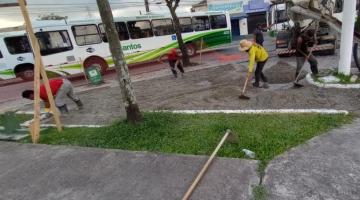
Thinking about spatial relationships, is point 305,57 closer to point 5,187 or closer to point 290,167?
point 290,167

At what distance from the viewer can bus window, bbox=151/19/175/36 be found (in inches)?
597

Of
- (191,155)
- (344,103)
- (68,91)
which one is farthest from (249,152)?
(68,91)

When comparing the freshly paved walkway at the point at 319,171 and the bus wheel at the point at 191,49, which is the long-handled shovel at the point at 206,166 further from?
the bus wheel at the point at 191,49

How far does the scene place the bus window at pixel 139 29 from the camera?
14.2 meters

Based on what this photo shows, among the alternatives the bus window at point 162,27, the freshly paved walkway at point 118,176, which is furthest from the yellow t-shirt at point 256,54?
the bus window at point 162,27

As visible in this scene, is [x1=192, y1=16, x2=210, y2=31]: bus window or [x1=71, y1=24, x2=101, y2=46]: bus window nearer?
[x1=71, y1=24, x2=101, y2=46]: bus window

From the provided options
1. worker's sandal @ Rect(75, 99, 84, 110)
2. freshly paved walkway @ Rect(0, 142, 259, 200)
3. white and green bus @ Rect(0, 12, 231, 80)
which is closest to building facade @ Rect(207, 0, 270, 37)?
white and green bus @ Rect(0, 12, 231, 80)

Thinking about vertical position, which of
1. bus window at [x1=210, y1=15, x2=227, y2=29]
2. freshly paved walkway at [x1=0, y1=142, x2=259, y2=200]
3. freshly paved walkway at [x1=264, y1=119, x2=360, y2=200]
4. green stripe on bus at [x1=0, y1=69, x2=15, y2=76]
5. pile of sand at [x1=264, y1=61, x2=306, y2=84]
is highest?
bus window at [x1=210, y1=15, x2=227, y2=29]

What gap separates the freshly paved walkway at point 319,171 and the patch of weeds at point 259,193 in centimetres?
5

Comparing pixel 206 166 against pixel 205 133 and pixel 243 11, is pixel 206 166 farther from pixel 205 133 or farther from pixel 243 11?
pixel 243 11

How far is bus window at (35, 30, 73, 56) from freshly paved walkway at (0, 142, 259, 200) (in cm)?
886

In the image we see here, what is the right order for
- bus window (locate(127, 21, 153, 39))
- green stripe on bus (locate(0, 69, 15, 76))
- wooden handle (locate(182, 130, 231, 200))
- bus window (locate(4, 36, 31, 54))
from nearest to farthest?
wooden handle (locate(182, 130, 231, 200)) → bus window (locate(4, 36, 31, 54)) → green stripe on bus (locate(0, 69, 15, 76)) → bus window (locate(127, 21, 153, 39))

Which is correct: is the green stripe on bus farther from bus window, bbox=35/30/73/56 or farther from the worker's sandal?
the worker's sandal

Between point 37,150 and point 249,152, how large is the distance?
3610 mm
